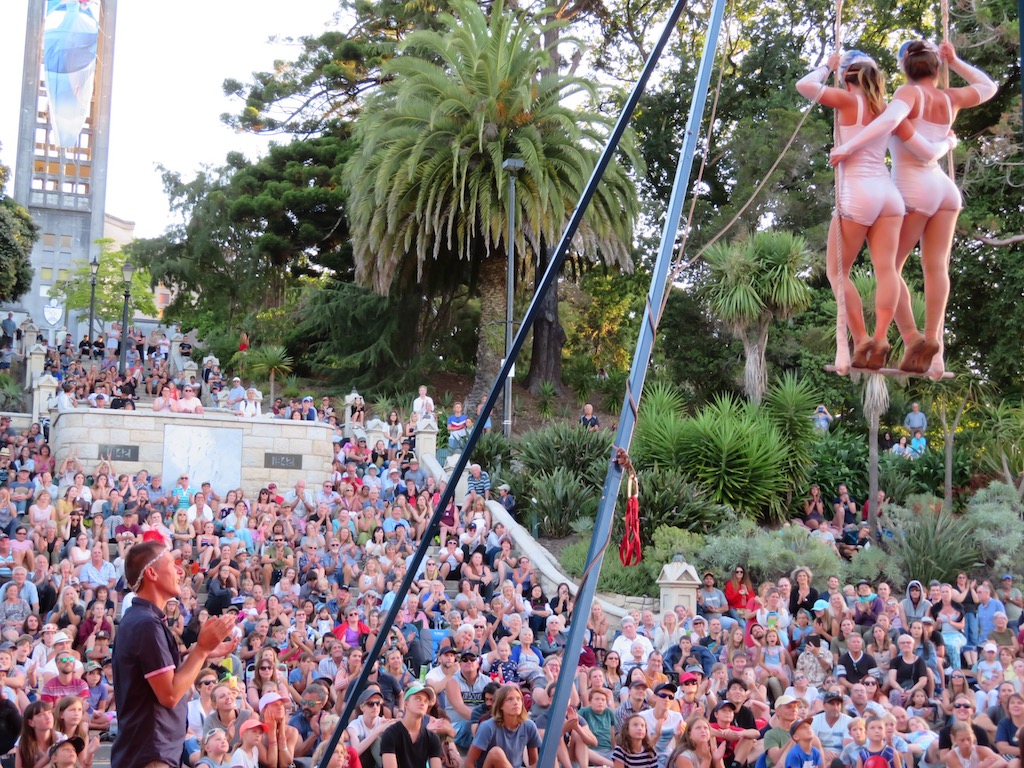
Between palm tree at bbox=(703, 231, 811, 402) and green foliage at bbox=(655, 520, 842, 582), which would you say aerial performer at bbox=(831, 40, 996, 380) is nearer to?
green foliage at bbox=(655, 520, 842, 582)

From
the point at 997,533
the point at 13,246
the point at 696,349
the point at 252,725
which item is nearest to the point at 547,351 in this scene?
the point at 696,349

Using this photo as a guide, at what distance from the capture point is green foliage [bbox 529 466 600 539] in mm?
18016

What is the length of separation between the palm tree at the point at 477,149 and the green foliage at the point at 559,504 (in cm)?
637

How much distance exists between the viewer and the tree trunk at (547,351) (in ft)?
92.4

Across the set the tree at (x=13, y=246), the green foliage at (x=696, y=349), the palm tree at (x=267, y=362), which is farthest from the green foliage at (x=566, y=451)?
the tree at (x=13, y=246)

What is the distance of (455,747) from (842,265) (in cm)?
483

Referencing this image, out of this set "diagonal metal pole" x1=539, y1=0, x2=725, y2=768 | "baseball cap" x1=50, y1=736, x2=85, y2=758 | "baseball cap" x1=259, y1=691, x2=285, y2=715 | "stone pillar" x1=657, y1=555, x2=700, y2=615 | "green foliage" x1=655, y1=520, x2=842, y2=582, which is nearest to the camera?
"diagonal metal pole" x1=539, y1=0, x2=725, y2=768

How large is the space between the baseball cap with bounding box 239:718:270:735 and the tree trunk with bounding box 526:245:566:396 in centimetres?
2065

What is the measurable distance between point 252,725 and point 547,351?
21234 millimetres

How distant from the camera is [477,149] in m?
23.5

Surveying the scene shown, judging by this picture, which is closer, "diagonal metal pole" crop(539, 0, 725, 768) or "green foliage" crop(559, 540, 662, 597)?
"diagonal metal pole" crop(539, 0, 725, 768)

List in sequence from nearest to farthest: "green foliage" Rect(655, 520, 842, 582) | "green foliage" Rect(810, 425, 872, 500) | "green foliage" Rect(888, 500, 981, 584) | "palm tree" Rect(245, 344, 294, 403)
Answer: "green foliage" Rect(655, 520, 842, 582)
"green foliage" Rect(888, 500, 981, 584)
"green foliage" Rect(810, 425, 872, 500)
"palm tree" Rect(245, 344, 294, 403)

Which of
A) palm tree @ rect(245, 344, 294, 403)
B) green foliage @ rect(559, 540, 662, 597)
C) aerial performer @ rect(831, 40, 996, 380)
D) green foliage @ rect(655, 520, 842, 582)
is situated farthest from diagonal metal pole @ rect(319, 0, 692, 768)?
palm tree @ rect(245, 344, 294, 403)

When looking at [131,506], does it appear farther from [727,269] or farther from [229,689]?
[727,269]
